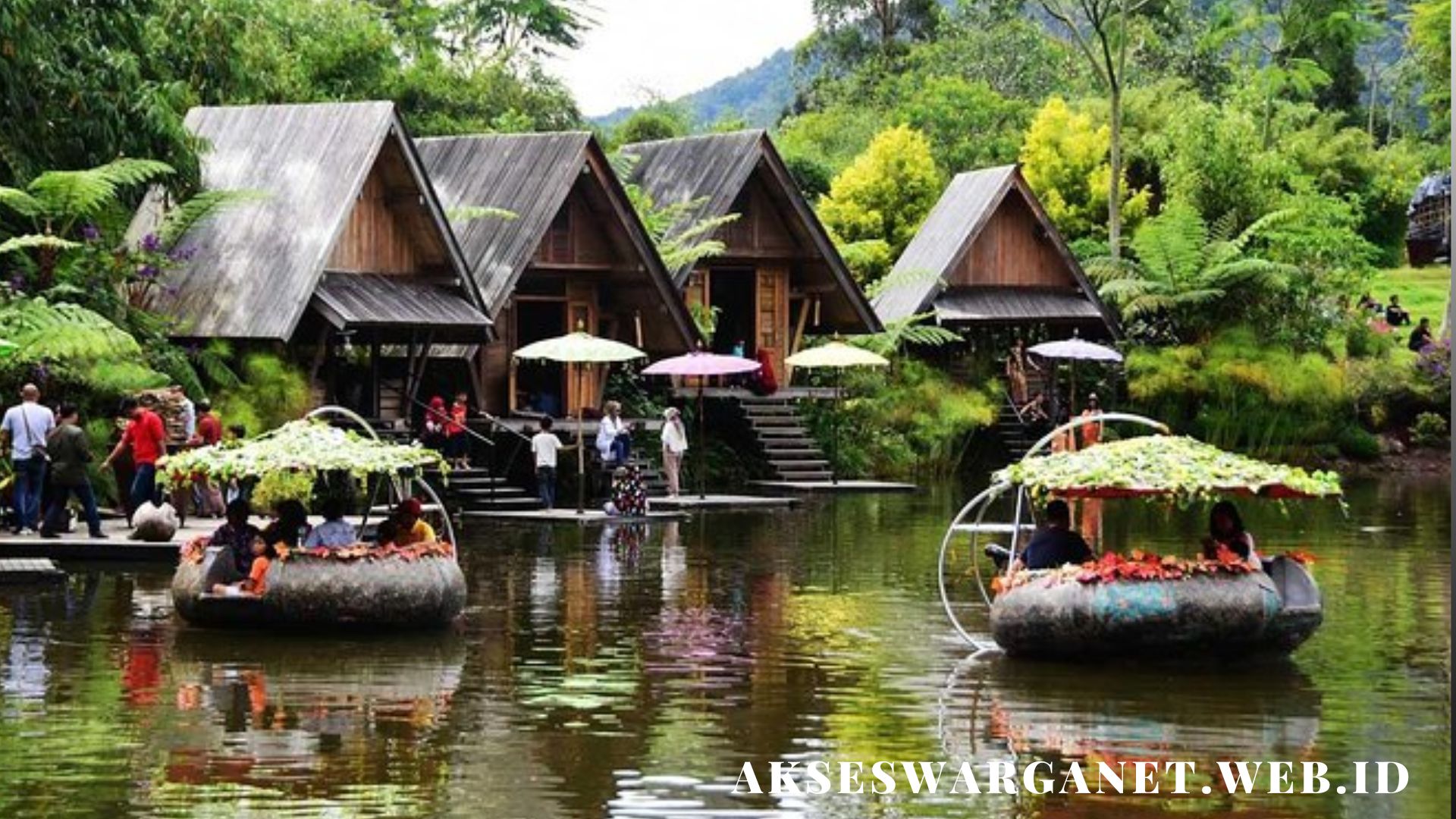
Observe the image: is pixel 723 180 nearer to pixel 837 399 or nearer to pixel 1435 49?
pixel 837 399

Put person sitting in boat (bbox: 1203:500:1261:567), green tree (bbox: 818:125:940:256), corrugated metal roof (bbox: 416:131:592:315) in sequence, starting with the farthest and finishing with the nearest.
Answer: green tree (bbox: 818:125:940:256), corrugated metal roof (bbox: 416:131:592:315), person sitting in boat (bbox: 1203:500:1261:567)

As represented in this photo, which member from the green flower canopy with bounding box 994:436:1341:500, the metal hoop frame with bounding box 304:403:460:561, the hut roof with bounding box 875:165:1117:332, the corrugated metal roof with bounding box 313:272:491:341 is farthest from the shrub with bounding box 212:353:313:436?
the green flower canopy with bounding box 994:436:1341:500

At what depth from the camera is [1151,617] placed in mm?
19875

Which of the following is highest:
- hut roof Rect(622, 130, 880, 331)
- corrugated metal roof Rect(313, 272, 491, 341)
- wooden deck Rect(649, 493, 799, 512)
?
hut roof Rect(622, 130, 880, 331)

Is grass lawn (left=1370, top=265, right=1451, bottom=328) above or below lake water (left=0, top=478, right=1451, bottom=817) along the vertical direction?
above

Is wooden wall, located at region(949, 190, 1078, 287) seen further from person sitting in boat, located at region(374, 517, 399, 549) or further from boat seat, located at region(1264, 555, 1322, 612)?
boat seat, located at region(1264, 555, 1322, 612)

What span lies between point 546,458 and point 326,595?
591 inches

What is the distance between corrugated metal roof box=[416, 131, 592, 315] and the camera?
41062 millimetres

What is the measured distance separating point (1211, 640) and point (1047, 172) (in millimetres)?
42038

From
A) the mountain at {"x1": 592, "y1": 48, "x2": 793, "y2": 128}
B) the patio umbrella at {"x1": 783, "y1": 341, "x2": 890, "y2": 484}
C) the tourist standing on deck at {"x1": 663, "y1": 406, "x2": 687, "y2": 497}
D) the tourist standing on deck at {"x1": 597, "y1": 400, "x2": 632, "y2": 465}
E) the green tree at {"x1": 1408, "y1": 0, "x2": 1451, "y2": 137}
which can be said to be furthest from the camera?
the mountain at {"x1": 592, "y1": 48, "x2": 793, "y2": 128}

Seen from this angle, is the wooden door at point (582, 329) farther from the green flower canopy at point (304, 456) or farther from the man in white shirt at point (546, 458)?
the green flower canopy at point (304, 456)

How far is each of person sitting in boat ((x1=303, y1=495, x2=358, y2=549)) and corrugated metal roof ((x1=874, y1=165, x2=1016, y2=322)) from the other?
27.4m

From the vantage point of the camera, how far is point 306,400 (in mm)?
37031

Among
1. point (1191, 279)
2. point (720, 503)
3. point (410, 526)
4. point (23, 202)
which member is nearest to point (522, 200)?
point (720, 503)
